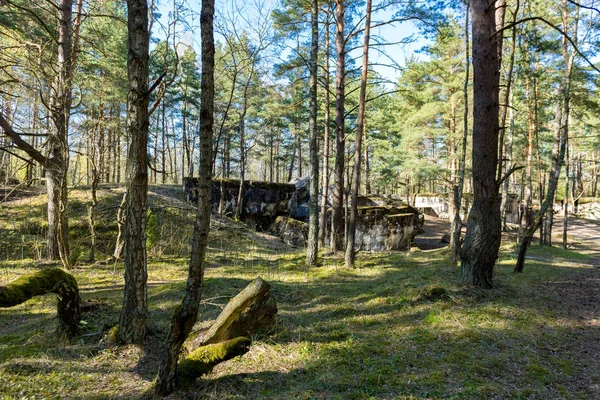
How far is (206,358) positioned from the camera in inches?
138

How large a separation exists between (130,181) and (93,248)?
7067 mm

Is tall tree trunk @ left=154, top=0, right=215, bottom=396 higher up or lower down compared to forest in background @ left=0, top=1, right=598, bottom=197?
lower down

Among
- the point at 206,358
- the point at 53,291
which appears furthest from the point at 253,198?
the point at 206,358

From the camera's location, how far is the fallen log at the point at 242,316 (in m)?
4.04

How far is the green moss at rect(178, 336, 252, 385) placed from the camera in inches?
132

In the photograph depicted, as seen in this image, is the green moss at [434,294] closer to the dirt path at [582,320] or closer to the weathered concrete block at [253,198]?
the dirt path at [582,320]

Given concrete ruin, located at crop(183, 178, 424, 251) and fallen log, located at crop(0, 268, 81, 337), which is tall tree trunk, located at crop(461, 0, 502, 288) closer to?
fallen log, located at crop(0, 268, 81, 337)

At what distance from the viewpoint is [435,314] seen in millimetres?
5105

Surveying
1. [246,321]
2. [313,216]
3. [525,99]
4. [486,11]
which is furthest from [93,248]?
[525,99]

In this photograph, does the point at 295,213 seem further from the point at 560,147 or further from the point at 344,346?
the point at 344,346

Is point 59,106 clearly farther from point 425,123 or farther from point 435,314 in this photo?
point 425,123

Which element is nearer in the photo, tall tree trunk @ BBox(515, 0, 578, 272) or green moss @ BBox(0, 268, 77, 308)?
green moss @ BBox(0, 268, 77, 308)

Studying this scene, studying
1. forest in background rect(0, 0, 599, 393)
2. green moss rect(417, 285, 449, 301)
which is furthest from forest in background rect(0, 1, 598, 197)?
green moss rect(417, 285, 449, 301)

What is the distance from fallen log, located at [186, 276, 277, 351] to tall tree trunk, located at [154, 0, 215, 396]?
0.83 m
